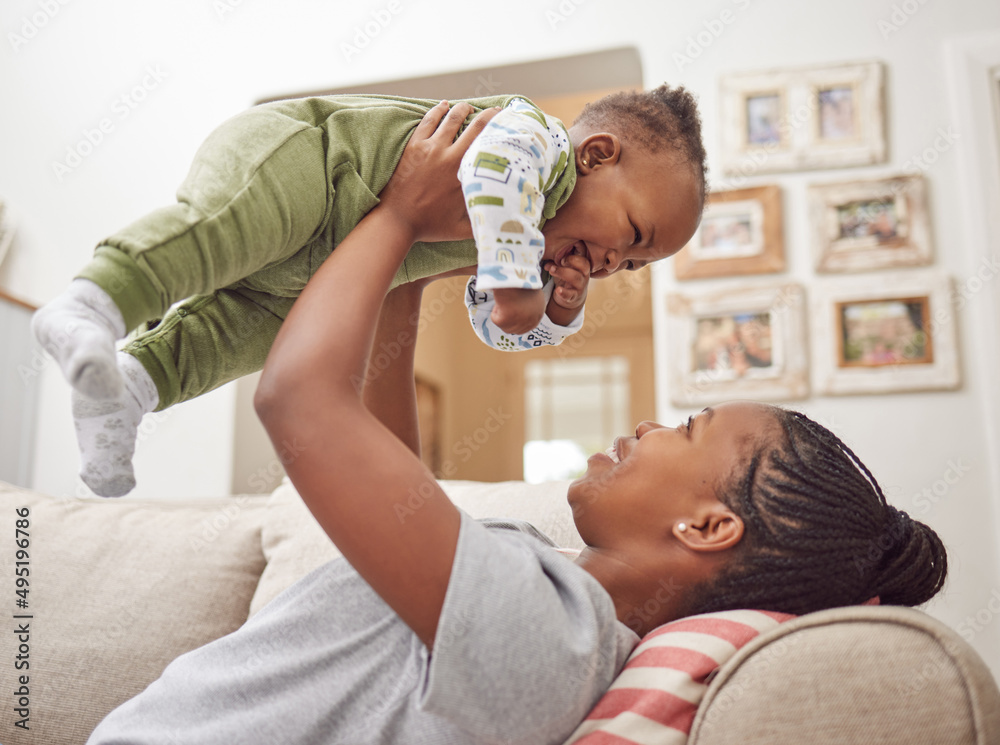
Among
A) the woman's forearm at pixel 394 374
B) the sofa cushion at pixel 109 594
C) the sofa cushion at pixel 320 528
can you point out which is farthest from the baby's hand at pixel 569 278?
the sofa cushion at pixel 109 594

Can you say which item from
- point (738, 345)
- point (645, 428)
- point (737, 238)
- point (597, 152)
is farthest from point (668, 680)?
point (737, 238)

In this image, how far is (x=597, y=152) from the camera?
1.22 metres

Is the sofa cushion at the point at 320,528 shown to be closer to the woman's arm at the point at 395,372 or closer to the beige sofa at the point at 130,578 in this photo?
the beige sofa at the point at 130,578

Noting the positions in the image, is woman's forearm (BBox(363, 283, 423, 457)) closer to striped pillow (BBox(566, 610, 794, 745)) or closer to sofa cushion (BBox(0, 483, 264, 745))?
striped pillow (BBox(566, 610, 794, 745))

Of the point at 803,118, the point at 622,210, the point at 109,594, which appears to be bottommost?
the point at 109,594

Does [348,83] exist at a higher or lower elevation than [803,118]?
higher

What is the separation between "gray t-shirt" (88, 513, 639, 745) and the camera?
75cm

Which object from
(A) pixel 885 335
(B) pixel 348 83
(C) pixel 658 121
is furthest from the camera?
(B) pixel 348 83

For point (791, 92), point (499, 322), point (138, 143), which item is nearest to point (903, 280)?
point (791, 92)

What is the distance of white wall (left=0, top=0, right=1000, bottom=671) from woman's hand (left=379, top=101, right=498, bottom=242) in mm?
1894

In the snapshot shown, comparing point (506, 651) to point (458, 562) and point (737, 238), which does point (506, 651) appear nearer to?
point (458, 562)

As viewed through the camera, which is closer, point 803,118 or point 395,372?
point 395,372

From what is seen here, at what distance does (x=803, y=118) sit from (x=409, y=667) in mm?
2489

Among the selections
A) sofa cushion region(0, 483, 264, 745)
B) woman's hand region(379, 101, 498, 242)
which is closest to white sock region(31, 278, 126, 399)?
woman's hand region(379, 101, 498, 242)
